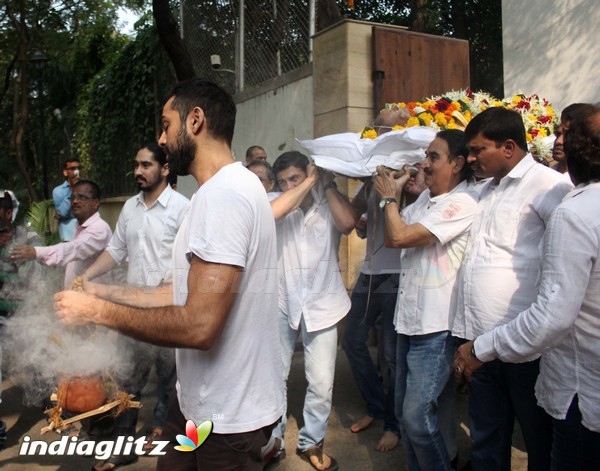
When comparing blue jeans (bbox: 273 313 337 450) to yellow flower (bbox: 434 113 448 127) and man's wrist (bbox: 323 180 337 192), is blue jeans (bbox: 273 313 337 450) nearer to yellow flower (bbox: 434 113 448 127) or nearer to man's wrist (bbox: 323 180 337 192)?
man's wrist (bbox: 323 180 337 192)

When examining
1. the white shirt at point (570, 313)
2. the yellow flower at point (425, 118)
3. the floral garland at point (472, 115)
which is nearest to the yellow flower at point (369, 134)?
the floral garland at point (472, 115)

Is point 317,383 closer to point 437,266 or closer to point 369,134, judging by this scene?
point 437,266

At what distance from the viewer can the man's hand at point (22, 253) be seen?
12.5ft

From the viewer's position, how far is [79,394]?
2523mm

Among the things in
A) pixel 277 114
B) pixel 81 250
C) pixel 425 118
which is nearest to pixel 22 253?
pixel 81 250

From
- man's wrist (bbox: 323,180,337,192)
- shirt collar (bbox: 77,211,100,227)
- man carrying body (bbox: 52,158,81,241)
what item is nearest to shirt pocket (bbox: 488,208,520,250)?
man's wrist (bbox: 323,180,337,192)

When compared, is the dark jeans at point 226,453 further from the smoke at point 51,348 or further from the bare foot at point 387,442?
the bare foot at point 387,442

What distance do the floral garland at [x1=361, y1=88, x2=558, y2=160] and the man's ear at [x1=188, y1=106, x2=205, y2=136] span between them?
6.29 feet

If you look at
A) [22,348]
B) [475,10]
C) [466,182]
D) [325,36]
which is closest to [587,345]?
[466,182]

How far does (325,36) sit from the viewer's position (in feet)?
22.2

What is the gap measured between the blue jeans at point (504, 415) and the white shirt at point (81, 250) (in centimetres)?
226

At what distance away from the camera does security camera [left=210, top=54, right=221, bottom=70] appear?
9.41 meters

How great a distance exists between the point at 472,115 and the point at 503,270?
1509 millimetres

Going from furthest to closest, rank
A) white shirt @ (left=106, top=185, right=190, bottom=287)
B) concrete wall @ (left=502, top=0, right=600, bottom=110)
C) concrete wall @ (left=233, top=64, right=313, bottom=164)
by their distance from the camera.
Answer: concrete wall @ (left=233, top=64, right=313, bottom=164) < concrete wall @ (left=502, top=0, right=600, bottom=110) < white shirt @ (left=106, top=185, right=190, bottom=287)
